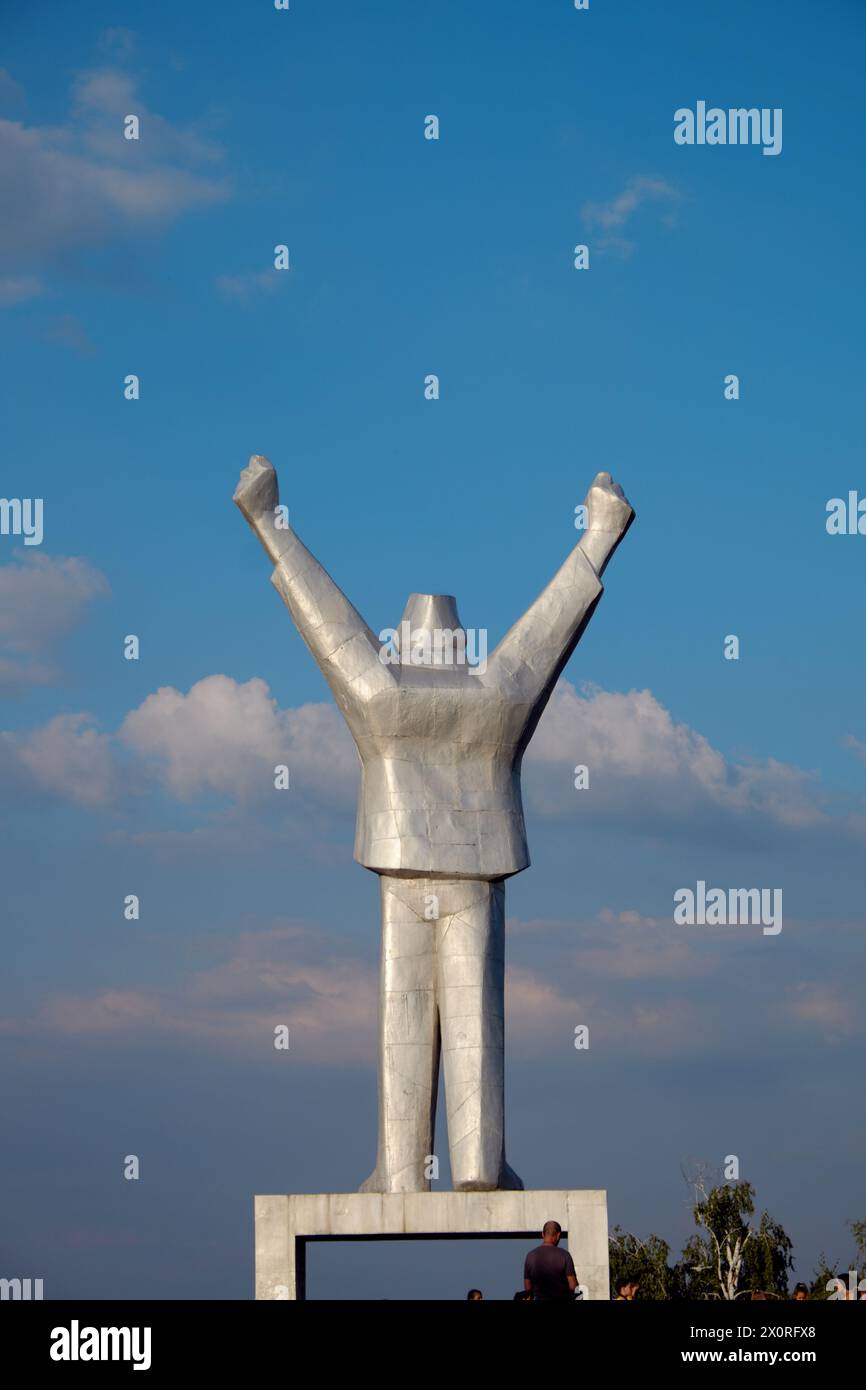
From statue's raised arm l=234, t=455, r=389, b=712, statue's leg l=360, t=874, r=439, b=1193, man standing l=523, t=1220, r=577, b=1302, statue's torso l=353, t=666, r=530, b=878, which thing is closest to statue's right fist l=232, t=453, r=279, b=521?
statue's raised arm l=234, t=455, r=389, b=712

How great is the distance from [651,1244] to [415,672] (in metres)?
24.2

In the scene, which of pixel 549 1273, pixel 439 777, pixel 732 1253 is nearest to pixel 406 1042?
pixel 439 777

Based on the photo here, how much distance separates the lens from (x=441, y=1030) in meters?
16.4

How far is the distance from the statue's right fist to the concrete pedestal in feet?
18.7

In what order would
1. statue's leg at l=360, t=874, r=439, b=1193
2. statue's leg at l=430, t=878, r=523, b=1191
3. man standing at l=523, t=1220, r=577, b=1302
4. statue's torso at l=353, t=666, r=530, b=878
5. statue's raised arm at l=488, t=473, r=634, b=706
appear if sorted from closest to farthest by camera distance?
man standing at l=523, t=1220, r=577, b=1302, statue's leg at l=430, t=878, r=523, b=1191, statue's leg at l=360, t=874, r=439, b=1193, statue's torso at l=353, t=666, r=530, b=878, statue's raised arm at l=488, t=473, r=634, b=706

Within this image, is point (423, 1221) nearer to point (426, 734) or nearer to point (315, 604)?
point (426, 734)

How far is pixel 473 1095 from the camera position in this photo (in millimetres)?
16094

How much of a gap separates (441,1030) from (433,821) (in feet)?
5.72

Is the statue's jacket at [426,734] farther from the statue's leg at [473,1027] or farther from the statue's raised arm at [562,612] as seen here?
the statue's leg at [473,1027]

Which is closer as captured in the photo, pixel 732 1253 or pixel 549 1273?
pixel 549 1273

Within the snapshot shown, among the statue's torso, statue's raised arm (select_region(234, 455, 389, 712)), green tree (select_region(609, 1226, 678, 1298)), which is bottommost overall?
green tree (select_region(609, 1226, 678, 1298))

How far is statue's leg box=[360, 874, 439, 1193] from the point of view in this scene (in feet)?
52.8

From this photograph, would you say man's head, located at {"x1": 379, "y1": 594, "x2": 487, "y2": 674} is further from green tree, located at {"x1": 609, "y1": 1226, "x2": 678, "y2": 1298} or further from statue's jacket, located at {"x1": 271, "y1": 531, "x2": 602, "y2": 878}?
green tree, located at {"x1": 609, "y1": 1226, "x2": 678, "y2": 1298}
